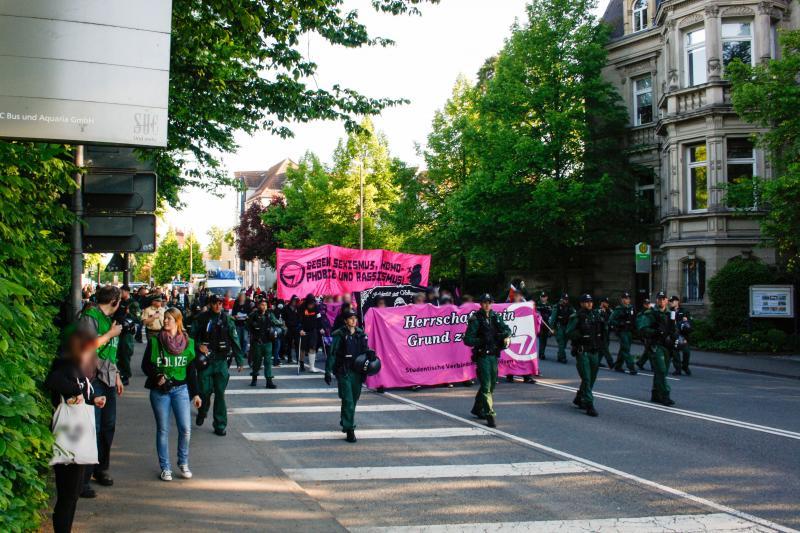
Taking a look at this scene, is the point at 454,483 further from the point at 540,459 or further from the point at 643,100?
the point at 643,100

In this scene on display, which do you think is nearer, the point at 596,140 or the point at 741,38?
the point at 741,38

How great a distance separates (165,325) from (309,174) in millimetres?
53058

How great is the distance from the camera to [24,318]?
4527 millimetres

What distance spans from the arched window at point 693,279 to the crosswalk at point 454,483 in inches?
769

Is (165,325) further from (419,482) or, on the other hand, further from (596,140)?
(596,140)

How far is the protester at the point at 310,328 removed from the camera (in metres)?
17.8

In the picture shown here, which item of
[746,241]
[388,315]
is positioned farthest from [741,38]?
[388,315]

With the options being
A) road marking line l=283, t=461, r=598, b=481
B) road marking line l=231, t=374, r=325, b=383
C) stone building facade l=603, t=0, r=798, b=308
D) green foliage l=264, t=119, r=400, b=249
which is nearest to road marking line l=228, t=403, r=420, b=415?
road marking line l=231, t=374, r=325, b=383

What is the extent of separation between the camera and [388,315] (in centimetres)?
1510

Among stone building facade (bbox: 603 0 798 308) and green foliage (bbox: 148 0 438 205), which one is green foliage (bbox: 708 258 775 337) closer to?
stone building facade (bbox: 603 0 798 308)

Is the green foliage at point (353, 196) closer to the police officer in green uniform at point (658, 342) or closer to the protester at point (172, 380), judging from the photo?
the police officer in green uniform at point (658, 342)

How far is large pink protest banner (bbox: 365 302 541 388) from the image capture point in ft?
49.0

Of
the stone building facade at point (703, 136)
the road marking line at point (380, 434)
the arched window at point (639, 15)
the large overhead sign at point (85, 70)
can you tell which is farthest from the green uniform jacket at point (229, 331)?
the arched window at point (639, 15)

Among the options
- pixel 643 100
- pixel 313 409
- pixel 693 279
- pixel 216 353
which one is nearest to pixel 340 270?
pixel 313 409
